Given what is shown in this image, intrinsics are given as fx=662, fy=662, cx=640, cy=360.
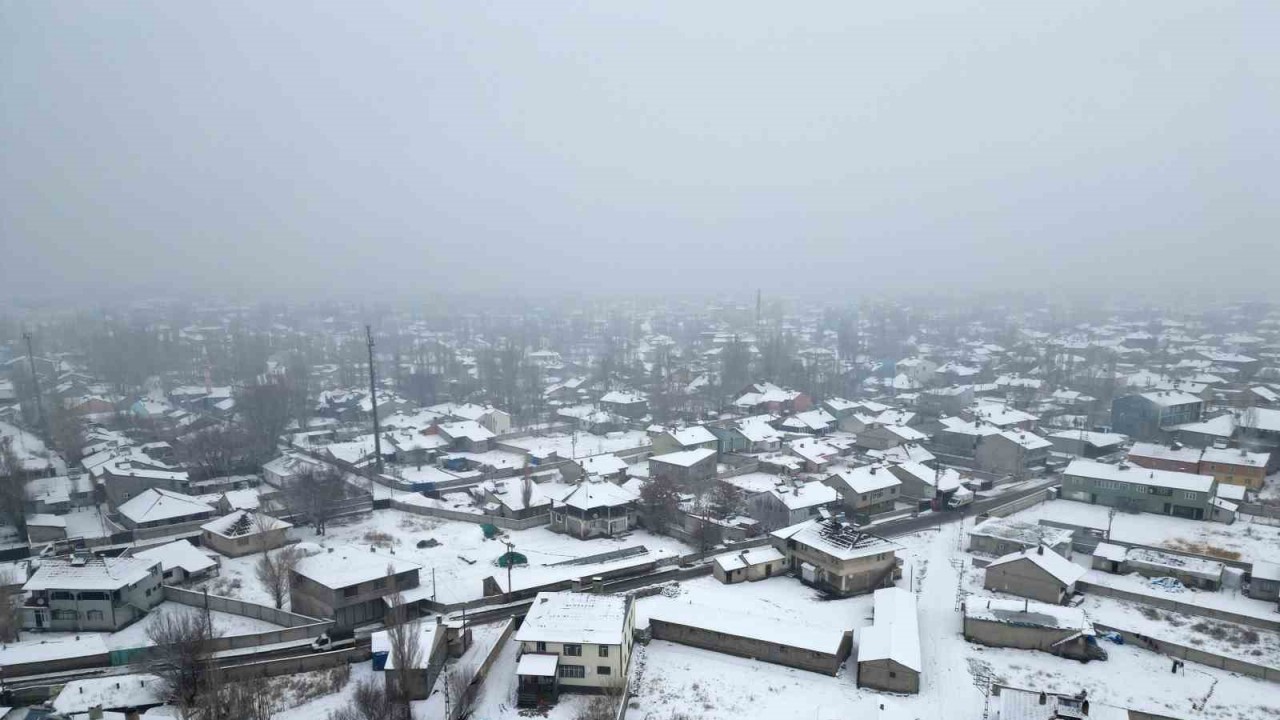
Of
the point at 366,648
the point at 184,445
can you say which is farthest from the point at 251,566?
the point at 184,445

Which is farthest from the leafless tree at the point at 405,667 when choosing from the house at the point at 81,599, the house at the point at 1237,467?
the house at the point at 1237,467

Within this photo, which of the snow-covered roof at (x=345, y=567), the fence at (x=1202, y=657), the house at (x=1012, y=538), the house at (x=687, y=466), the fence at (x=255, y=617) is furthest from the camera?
the house at (x=687, y=466)

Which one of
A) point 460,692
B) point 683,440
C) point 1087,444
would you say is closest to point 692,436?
point 683,440

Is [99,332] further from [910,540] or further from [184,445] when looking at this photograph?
[910,540]

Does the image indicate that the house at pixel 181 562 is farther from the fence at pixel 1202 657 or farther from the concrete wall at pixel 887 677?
the fence at pixel 1202 657

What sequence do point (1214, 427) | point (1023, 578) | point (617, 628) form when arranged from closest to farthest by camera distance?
point (617, 628), point (1023, 578), point (1214, 427)

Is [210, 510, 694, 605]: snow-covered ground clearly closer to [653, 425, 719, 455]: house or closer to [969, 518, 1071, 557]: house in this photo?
[653, 425, 719, 455]: house

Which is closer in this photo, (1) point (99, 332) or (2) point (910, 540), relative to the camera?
(2) point (910, 540)

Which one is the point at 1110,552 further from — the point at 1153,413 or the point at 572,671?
the point at 1153,413
